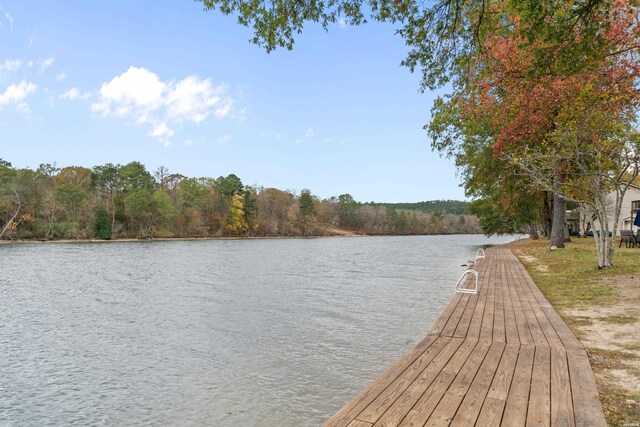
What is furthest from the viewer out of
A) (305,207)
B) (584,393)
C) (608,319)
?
(305,207)

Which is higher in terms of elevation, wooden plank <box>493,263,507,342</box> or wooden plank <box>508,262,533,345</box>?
wooden plank <box>508,262,533,345</box>

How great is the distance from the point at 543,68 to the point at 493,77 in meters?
6.31

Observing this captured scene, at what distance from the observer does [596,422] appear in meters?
3.21

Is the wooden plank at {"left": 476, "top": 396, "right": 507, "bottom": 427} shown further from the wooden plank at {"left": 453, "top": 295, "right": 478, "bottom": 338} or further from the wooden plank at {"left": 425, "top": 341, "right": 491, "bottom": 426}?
the wooden plank at {"left": 453, "top": 295, "right": 478, "bottom": 338}

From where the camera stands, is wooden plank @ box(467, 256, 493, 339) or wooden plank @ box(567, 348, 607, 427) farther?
wooden plank @ box(467, 256, 493, 339)

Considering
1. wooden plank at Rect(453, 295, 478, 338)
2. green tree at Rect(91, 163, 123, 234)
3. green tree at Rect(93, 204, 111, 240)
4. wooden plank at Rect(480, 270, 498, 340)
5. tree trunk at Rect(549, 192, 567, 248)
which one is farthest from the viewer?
green tree at Rect(91, 163, 123, 234)

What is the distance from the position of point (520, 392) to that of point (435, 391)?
797mm

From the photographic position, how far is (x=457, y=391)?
12.7 ft

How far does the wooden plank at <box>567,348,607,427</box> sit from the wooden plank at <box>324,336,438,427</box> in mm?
1662

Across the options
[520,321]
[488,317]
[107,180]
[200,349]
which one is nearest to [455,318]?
[488,317]

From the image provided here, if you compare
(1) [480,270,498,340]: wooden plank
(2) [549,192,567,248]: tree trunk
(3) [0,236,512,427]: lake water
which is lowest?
(3) [0,236,512,427]: lake water

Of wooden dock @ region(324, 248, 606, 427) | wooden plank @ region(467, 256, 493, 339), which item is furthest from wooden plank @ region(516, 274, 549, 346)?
wooden plank @ region(467, 256, 493, 339)

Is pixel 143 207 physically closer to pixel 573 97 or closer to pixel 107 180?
pixel 107 180

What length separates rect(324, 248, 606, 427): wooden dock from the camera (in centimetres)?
332
